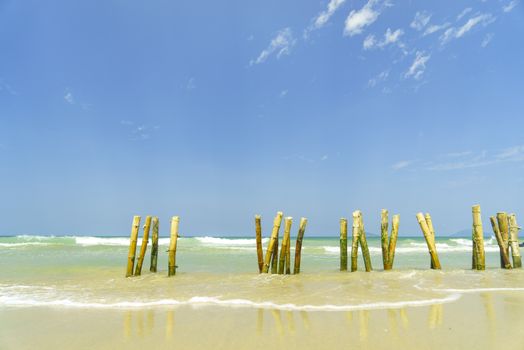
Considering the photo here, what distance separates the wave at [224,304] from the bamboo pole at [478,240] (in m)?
5.18

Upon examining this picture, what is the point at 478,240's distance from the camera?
12.2 meters

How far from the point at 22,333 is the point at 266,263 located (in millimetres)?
7395

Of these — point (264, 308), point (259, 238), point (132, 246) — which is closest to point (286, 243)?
point (259, 238)

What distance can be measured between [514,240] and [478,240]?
1.40 metres

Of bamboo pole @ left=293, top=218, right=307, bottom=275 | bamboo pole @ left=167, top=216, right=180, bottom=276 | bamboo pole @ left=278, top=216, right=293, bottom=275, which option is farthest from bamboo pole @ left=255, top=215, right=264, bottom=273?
bamboo pole @ left=167, top=216, right=180, bottom=276

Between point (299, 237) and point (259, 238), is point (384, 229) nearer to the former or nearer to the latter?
point (299, 237)

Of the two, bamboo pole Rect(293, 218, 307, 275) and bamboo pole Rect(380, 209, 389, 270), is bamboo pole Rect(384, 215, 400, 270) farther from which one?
bamboo pole Rect(293, 218, 307, 275)

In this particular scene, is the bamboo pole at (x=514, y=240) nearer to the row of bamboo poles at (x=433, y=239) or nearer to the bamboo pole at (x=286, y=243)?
the row of bamboo poles at (x=433, y=239)

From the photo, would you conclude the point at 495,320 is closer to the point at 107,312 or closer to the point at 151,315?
the point at 151,315

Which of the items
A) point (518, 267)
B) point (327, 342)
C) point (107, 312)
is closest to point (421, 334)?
point (327, 342)

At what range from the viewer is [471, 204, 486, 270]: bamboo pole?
12.0 metres

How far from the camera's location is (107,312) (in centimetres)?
662

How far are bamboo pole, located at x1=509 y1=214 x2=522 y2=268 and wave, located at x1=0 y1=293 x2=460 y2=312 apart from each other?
248 inches

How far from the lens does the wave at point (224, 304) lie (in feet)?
21.6
